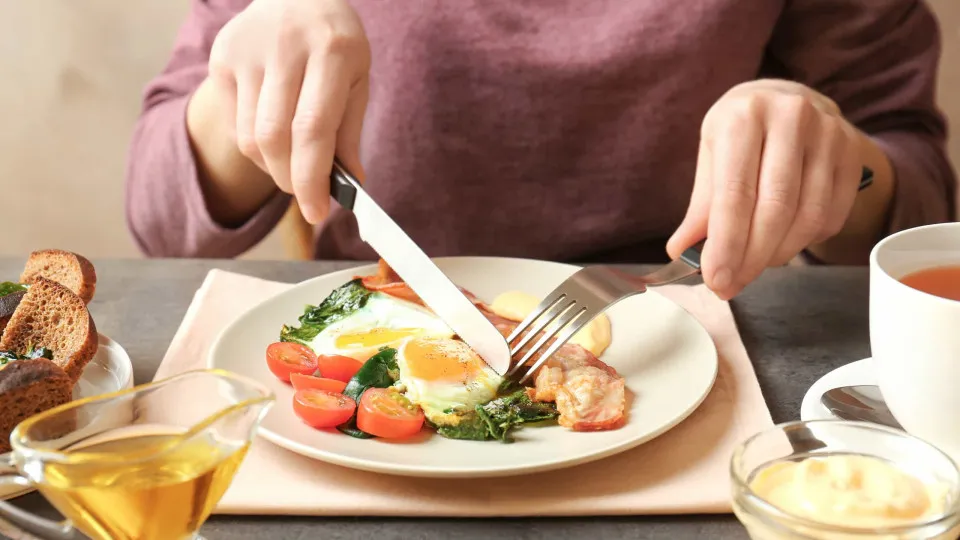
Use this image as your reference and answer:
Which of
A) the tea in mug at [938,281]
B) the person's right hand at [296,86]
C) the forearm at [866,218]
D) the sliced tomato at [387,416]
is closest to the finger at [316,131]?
the person's right hand at [296,86]

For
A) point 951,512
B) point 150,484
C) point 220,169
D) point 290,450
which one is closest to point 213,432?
point 150,484

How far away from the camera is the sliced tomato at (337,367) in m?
1.00

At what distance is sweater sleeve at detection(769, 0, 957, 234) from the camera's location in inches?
63.6

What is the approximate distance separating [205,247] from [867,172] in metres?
1.00

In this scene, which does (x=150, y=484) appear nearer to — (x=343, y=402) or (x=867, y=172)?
(x=343, y=402)

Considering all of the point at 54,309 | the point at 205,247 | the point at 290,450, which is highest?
the point at 54,309

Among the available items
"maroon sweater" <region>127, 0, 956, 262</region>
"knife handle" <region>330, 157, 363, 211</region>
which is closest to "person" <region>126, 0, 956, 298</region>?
"maroon sweater" <region>127, 0, 956, 262</region>

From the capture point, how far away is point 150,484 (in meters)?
0.62

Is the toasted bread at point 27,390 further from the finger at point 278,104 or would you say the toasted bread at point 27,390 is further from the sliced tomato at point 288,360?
the finger at point 278,104

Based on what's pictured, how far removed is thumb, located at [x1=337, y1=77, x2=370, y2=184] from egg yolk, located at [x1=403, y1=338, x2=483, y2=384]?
0.31 meters

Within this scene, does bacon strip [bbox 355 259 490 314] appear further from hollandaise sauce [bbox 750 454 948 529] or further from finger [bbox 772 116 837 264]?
hollandaise sauce [bbox 750 454 948 529]

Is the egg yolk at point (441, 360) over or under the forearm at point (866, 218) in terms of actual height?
over

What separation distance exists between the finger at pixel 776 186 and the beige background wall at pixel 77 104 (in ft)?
5.74

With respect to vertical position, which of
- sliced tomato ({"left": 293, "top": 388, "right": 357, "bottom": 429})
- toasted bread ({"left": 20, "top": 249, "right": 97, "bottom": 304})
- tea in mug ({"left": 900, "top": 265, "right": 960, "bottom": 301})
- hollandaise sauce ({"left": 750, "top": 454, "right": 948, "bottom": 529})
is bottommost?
sliced tomato ({"left": 293, "top": 388, "right": 357, "bottom": 429})
